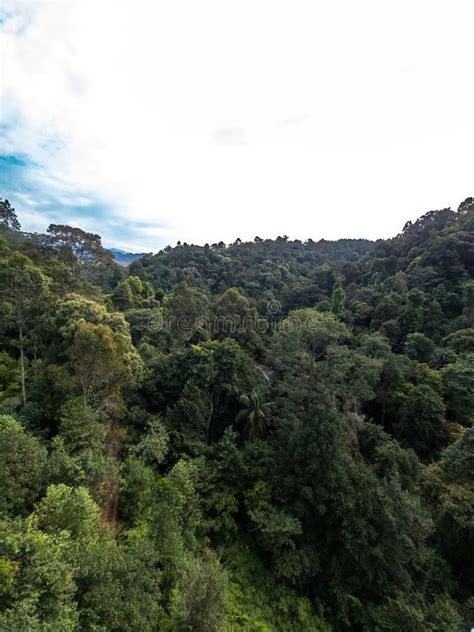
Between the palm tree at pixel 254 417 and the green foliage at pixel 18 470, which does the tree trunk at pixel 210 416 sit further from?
the green foliage at pixel 18 470

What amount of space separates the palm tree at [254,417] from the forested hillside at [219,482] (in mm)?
104

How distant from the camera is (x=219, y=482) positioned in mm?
13180

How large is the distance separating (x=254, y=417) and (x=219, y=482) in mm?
3636

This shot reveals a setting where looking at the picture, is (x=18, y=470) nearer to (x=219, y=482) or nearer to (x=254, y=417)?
(x=219, y=482)

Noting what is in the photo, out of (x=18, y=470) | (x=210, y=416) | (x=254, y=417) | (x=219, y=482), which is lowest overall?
(x=219, y=482)

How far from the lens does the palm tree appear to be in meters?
15.6

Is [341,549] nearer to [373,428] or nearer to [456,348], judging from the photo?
[373,428]

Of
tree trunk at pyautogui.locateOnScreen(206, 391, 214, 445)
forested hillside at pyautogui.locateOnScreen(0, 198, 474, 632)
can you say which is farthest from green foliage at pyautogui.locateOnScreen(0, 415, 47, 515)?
tree trunk at pyautogui.locateOnScreen(206, 391, 214, 445)

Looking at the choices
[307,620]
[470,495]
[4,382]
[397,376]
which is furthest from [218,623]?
[397,376]

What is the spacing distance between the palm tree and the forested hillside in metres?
0.10

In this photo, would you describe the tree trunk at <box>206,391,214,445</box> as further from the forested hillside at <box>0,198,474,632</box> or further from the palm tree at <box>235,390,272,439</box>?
the palm tree at <box>235,390,272,439</box>

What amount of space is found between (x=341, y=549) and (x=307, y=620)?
2.59m

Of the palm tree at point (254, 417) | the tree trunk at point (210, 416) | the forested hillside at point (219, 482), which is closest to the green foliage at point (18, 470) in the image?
the forested hillside at point (219, 482)

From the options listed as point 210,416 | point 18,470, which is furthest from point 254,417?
point 18,470
